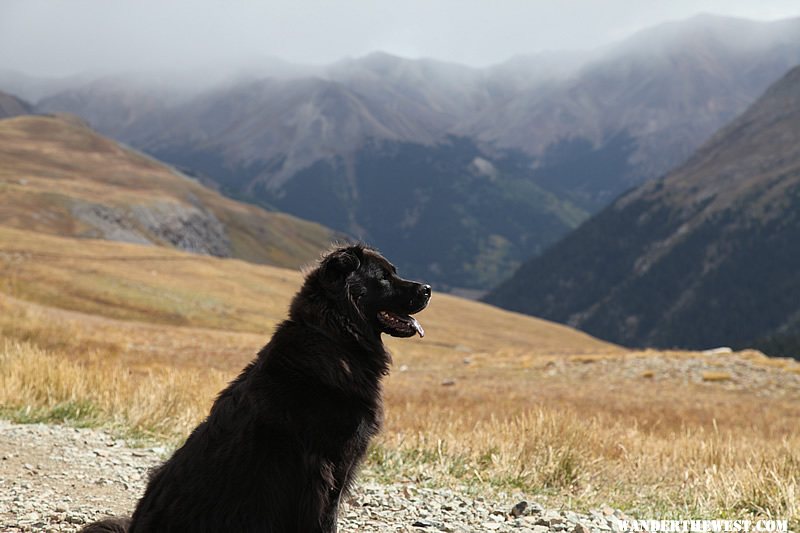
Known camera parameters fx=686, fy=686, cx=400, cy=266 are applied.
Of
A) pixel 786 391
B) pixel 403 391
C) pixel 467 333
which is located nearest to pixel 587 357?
pixel 786 391

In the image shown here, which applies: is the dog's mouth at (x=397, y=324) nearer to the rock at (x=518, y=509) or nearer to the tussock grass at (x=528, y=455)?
the rock at (x=518, y=509)

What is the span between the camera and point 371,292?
5.29 metres

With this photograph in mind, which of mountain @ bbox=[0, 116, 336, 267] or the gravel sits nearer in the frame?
the gravel

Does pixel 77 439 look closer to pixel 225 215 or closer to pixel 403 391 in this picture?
pixel 403 391

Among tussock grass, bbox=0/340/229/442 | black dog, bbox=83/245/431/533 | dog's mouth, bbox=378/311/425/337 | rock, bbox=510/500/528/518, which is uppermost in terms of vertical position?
dog's mouth, bbox=378/311/425/337

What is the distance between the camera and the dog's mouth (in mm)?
5246

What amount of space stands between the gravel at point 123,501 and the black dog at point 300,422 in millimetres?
1454

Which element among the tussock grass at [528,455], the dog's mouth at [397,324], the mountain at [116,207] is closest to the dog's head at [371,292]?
the dog's mouth at [397,324]

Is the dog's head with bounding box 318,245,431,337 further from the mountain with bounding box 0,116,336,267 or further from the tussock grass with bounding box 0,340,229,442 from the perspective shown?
the mountain with bounding box 0,116,336,267

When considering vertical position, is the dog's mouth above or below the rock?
above

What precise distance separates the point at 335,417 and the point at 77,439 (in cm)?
577

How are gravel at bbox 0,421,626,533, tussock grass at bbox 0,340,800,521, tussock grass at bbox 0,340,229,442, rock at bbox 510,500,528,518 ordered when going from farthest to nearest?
1. tussock grass at bbox 0,340,229,442
2. tussock grass at bbox 0,340,800,521
3. rock at bbox 510,500,528,518
4. gravel at bbox 0,421,626,533

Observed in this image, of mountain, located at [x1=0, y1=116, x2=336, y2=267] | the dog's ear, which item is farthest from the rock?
mountain, located at [x1=0, y1=116, x2=336, y2=267]

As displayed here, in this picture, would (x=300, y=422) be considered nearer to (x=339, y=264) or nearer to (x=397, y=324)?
(x=397, y=324)
